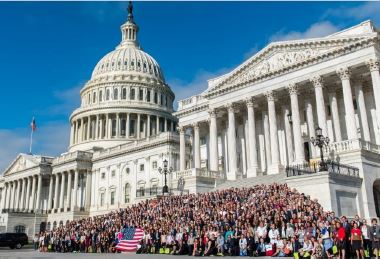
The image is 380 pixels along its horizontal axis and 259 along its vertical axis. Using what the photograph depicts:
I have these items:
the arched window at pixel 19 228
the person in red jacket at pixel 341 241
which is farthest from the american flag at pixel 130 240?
the arched window at pixel 19 228

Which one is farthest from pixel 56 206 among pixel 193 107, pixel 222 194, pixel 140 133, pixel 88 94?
pixel 222 194

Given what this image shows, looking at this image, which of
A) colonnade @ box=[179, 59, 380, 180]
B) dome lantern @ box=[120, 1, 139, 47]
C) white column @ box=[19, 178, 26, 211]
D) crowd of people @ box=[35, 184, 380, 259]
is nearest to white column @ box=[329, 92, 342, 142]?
colonnade @ box=[179, 59, 380, 180]

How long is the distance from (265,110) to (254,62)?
20.7ft

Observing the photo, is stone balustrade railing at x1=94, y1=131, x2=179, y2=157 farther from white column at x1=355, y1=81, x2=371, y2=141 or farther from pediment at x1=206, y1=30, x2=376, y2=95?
white column at x1=355, y1=81, x2=371, y2=141

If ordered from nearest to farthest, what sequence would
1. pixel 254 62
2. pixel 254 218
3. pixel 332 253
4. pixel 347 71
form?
pixel 332 253
pixel 254 218
pixel 347 71
pixel 254 62

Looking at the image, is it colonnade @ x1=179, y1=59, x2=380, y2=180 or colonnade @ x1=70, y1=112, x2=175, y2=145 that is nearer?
colonnade @ x1=179, y1=59, x2=380, y2=180

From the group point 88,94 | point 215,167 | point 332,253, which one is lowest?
point 332,253

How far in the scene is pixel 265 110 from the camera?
164ft

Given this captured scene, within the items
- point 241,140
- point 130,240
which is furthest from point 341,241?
point 241,140

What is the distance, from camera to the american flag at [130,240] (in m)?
26.8

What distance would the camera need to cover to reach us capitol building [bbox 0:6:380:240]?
34.0 meters

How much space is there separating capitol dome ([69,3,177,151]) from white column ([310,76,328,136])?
55.8 metres

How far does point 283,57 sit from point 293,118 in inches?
295

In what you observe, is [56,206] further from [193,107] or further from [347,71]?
[347,71]
